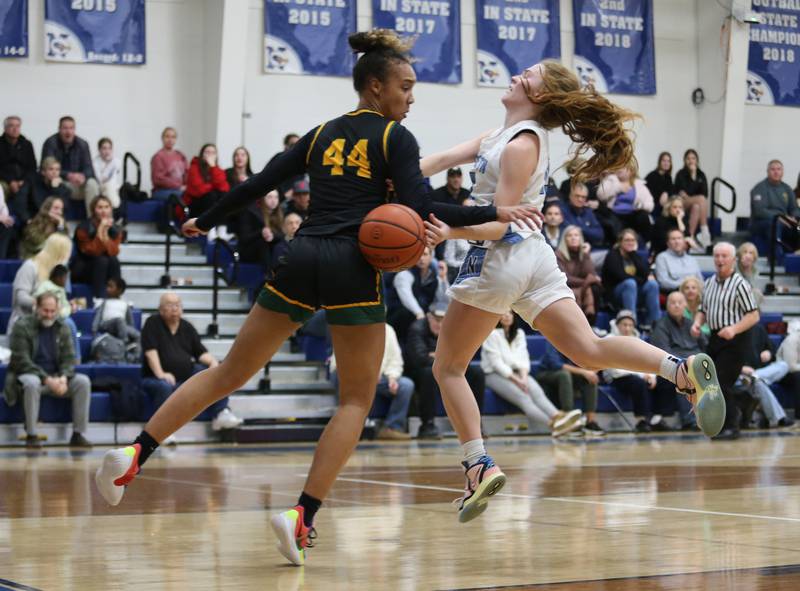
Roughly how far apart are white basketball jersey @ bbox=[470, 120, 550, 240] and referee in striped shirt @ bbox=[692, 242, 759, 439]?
23.0 ft

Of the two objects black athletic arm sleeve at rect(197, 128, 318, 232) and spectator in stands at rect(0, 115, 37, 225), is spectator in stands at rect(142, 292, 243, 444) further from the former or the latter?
black athletic arm sleeve at rect(197, 128, 318, 232)

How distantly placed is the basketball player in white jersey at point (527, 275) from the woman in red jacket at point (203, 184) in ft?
32.2

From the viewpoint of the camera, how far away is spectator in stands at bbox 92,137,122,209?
14.8m

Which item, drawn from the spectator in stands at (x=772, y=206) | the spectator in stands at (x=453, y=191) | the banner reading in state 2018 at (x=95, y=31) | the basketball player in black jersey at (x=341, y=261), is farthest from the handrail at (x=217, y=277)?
the basketball player in black jersey at (x=341, y=261)

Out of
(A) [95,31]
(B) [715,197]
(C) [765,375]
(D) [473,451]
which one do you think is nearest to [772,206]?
(B) [715,197]

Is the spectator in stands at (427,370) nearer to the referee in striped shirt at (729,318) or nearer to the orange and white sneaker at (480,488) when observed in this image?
the referee in striped shirt at (729,318)

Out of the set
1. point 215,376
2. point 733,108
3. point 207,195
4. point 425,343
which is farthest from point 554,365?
point 215,376

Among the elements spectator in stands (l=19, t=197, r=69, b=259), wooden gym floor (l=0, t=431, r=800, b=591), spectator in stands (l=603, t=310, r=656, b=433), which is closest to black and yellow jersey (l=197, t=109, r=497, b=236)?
wooden gym floor (l=0, t=431, r=800, b=591)

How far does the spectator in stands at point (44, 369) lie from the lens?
1138 cm

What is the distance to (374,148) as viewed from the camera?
14.2 ft

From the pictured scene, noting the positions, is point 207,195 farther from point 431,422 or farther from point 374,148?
point 374,148

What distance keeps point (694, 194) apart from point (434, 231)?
1409cm

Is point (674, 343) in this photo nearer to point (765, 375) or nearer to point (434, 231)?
point (765, 375)

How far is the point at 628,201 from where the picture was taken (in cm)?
1698
